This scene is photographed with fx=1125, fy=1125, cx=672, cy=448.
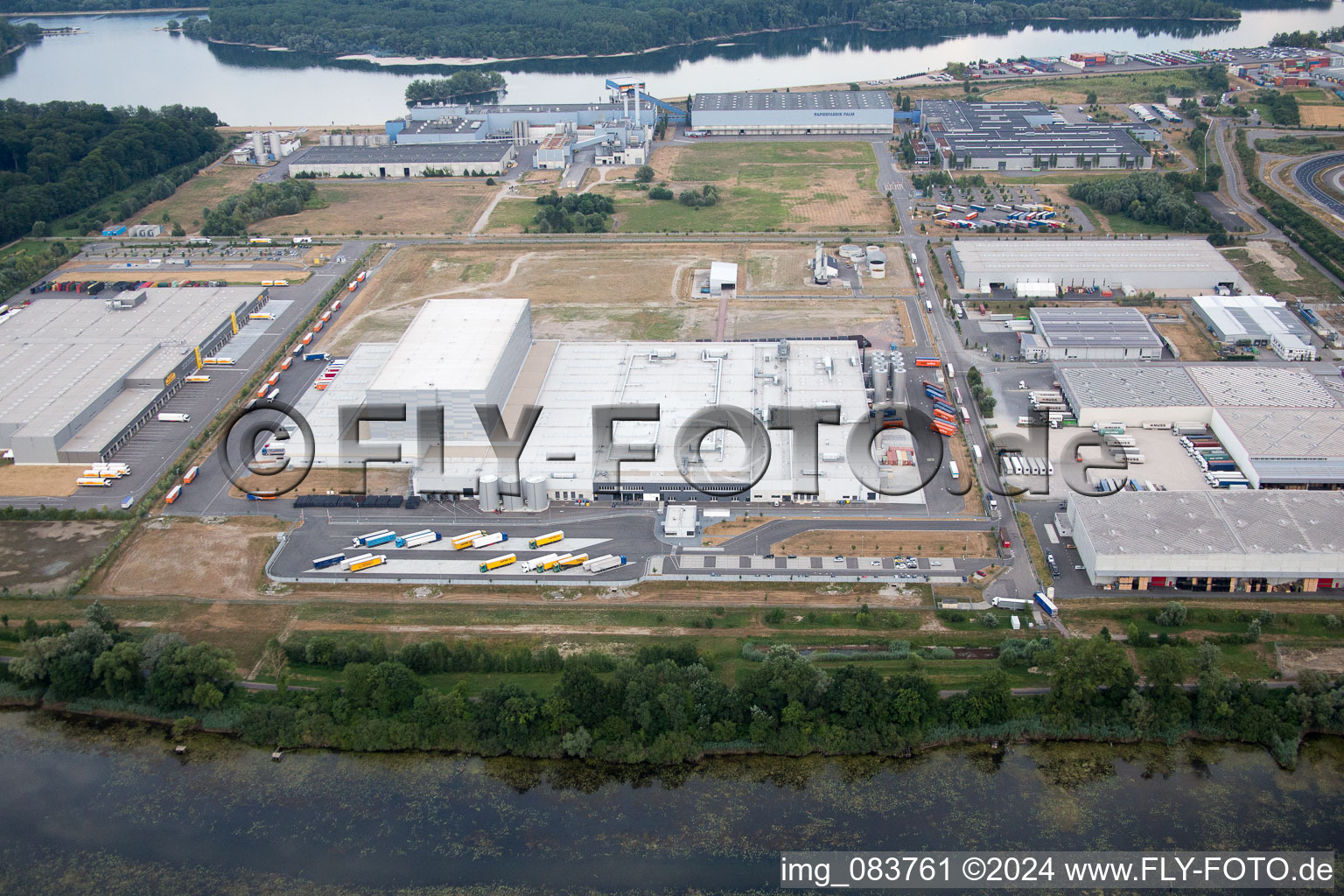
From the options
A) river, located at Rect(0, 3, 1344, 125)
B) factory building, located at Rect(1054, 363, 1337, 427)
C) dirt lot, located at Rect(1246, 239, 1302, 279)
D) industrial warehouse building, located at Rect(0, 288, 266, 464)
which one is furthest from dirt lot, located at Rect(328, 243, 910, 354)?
river, located at Rect(0, 3, 1344, 125)

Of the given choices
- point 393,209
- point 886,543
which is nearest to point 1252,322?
point 886,543

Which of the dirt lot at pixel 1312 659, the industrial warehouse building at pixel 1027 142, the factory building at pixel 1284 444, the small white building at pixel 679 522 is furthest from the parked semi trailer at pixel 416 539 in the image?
the industrial warehouse building at pixel 1027 142

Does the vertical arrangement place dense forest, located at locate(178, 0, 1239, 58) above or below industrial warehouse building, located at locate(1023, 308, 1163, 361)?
above

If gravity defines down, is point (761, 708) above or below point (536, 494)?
below

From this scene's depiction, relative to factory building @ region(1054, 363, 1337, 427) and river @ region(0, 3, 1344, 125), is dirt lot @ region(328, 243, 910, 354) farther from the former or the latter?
river @ region(0, 3, 1344, 125)

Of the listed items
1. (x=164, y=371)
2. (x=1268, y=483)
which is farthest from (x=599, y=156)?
(x=1268, y=483)

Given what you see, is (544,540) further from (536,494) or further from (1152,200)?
(1152,200)
